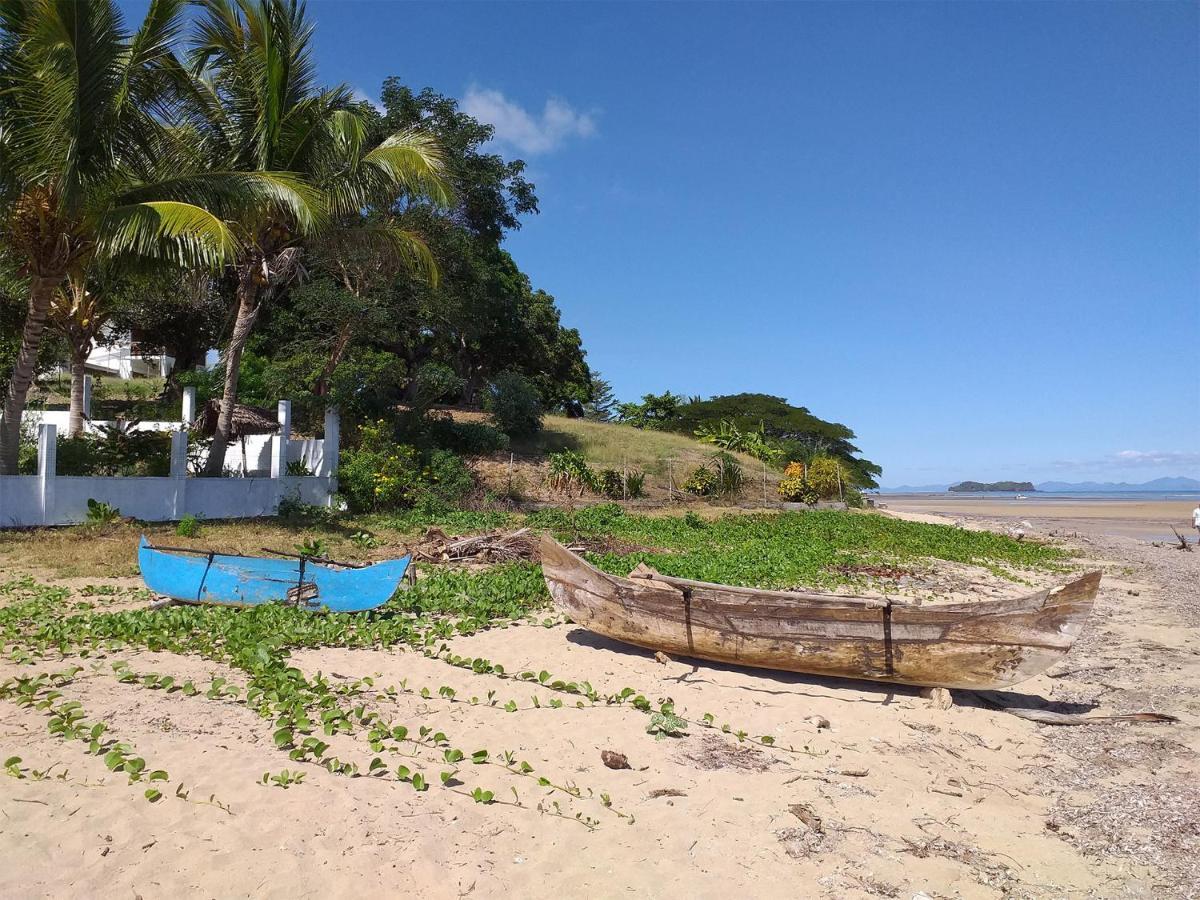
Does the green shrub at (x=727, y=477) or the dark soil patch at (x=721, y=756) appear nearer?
the dark soil patch at (x=721, y=756)

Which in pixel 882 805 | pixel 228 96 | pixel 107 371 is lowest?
pixel 882 805

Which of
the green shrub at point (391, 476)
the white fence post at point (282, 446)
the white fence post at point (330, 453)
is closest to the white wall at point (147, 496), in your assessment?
the white fence post at point (282, 446)

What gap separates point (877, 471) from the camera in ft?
151

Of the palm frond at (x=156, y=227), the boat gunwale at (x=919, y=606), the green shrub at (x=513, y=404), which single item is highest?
the palm frond at (x=156, y=227)

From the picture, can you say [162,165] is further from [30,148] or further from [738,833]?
[738,833]

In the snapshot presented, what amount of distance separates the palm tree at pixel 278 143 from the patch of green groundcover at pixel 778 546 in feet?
22.7

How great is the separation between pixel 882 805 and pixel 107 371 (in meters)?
34.7

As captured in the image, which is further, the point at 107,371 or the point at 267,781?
the point at 107,371

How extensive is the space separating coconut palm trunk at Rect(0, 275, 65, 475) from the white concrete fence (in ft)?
1.45

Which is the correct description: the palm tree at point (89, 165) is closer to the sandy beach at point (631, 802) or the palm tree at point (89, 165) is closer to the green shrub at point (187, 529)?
the green shrub at point (187, 529)

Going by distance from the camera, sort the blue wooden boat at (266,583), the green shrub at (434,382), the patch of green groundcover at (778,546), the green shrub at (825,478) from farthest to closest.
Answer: the green shrub at (825,478)
the green shrub at (434,382)
the patch of green groundcover at (778,546)
the blue wooden boat at (266,583)

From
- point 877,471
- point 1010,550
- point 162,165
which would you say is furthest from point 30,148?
point 877,471

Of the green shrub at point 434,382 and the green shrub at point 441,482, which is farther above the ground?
the green shrub at point 434,382

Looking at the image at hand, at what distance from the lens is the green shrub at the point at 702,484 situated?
27.5 metres
